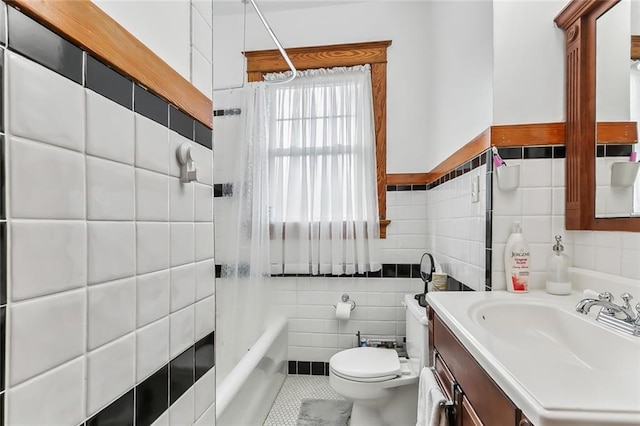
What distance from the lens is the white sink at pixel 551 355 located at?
1.84ft

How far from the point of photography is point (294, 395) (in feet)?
7.73

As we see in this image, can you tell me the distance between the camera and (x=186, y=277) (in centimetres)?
90

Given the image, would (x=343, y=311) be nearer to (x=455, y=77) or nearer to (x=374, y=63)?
(x=455, y=77)

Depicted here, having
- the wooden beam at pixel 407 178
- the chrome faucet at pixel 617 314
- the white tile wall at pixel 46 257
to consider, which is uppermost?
the wooden beam at pixel 407 178

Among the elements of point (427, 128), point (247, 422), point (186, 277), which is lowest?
point (247, 422)

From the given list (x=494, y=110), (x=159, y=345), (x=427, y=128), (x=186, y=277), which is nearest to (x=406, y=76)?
(x=427, y=128)

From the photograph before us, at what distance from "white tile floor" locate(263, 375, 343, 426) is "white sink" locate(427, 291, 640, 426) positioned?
52.2 inches

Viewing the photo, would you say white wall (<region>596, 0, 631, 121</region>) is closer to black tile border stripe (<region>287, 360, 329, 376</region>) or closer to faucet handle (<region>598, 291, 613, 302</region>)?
faucet handle (<region>598, 291, 613, 302</region>)

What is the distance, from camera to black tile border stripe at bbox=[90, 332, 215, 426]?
2.07 feet


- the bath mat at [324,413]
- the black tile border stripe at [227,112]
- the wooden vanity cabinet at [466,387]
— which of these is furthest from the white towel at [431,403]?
the black tile border stripe at [227,112]

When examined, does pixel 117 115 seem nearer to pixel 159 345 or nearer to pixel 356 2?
pixel 159 345

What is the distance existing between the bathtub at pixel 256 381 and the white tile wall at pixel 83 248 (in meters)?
0.81

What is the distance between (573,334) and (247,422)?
153 cm

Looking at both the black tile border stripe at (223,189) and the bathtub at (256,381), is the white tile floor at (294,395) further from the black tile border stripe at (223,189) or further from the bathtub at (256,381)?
the black tile border stripe at (223,189)
